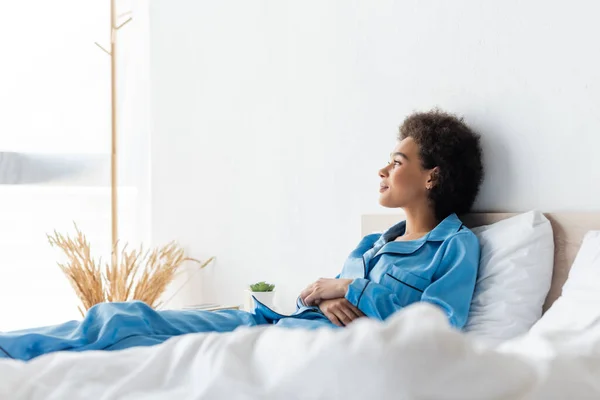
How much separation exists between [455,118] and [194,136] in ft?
5.90

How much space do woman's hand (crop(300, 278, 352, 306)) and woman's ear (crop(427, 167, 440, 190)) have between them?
40 centimetres

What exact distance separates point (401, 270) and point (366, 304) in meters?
0.15

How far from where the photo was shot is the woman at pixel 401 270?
1.94 m

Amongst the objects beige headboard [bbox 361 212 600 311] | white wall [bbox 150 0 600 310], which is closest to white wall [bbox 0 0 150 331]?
white wall [bbox 150 0 600 310]

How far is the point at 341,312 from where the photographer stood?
219cm

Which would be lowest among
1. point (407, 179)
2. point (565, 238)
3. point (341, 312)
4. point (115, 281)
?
point (115, 281)

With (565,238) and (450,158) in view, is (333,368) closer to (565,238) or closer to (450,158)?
(565,238)

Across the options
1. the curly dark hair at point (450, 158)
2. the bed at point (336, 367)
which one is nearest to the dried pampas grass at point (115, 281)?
the curly dark hair at point (450, 158)

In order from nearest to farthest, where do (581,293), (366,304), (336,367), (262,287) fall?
(336,367) < (581,293) < (366,304) < (262,287)

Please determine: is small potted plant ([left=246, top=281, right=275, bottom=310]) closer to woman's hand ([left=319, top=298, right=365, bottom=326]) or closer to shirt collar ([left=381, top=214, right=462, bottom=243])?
woman's hand ([left=319, top=298, right=365, bottom=326])

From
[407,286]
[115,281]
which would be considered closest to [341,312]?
[407,286]

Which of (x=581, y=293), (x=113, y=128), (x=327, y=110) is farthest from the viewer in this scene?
(x=113, y=128)

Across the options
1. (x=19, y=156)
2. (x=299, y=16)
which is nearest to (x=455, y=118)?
(x=299, y=16)

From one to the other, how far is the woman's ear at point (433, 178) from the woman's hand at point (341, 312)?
1.51 ft
